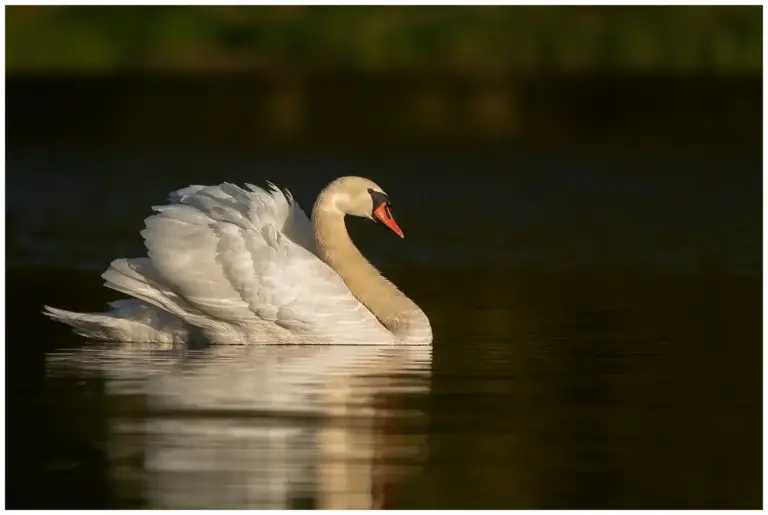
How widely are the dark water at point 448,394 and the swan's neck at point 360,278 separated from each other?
0.93ft

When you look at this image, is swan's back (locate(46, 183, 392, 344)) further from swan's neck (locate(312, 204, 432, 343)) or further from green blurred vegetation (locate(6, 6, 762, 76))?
green blurred vegetation (locate(6, 6, 762, 76))

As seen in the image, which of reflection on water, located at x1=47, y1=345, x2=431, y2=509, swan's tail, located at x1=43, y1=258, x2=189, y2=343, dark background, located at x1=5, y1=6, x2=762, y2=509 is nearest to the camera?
reflection on water, located at x1=47, y1=345, x2=431, y2=509

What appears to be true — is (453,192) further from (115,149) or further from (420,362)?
(420,362)

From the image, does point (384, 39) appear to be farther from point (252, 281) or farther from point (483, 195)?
point (252, 281)

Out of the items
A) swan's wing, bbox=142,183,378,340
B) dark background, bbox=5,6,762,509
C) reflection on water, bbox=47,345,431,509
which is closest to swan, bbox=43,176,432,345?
swan's wing, bbox=142,183,378,340

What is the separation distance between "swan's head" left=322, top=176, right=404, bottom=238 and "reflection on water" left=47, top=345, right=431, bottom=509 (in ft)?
2.87

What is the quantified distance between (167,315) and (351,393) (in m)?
2.25

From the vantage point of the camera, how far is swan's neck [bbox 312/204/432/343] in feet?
40.4

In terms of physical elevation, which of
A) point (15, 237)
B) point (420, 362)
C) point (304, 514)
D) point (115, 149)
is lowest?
point (304, 514)

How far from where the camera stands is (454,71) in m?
42.1

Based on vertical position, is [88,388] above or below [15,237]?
below

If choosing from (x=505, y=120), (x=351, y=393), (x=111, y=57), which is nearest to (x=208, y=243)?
(x=351, y=393)

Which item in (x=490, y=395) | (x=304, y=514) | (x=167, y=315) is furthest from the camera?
(x=167, y=315)

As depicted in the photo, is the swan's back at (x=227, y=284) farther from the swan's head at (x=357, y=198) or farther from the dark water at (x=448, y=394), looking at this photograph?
the swan's head at (x=357, y=198)
